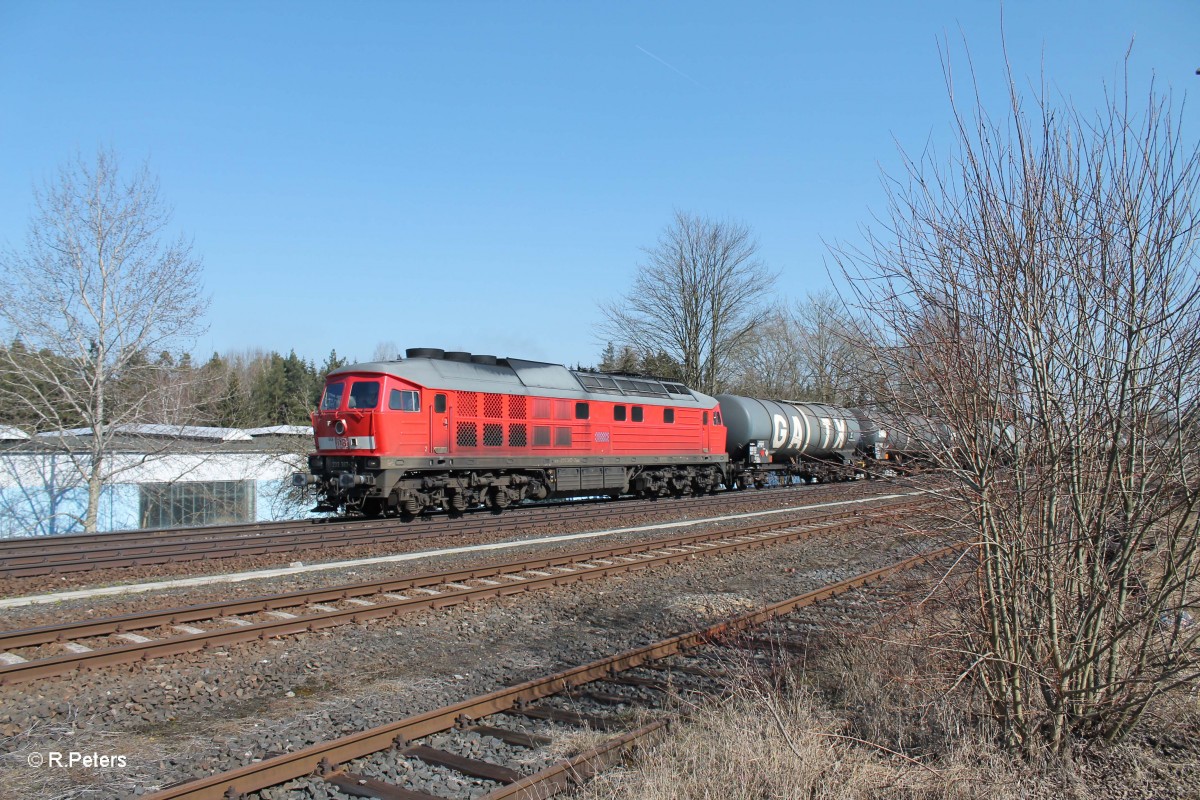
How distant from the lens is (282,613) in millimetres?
8695

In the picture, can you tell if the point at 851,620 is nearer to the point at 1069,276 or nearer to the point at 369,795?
the point at 1069,276

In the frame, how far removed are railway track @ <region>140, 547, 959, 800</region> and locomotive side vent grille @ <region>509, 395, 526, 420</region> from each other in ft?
37.1

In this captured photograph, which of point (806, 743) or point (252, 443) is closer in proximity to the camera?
point (806, 743)

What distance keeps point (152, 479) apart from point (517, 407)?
1249 cm

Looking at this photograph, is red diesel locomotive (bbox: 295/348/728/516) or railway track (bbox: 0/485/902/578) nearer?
railway track (bbox: 0/485/902/578)

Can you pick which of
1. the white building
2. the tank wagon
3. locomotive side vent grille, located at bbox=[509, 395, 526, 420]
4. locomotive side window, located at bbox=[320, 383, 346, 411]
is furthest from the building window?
the tank wagon

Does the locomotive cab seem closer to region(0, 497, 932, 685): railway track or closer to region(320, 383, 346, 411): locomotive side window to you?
region(320, 383, 346, 411): locomotive side window

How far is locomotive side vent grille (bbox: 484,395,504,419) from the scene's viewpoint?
703 inches

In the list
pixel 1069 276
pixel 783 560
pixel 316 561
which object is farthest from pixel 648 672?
pixel 316 561

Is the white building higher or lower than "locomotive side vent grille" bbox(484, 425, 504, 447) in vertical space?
lower

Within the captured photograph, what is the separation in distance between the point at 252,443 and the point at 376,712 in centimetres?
2273

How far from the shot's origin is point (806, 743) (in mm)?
4594

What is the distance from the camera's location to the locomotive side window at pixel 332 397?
54.7 feet

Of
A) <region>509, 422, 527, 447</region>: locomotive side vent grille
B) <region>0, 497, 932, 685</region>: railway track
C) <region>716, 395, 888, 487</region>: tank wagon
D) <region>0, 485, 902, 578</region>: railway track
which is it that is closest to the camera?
<region>0, 497, 932, 685</region>: railway track
